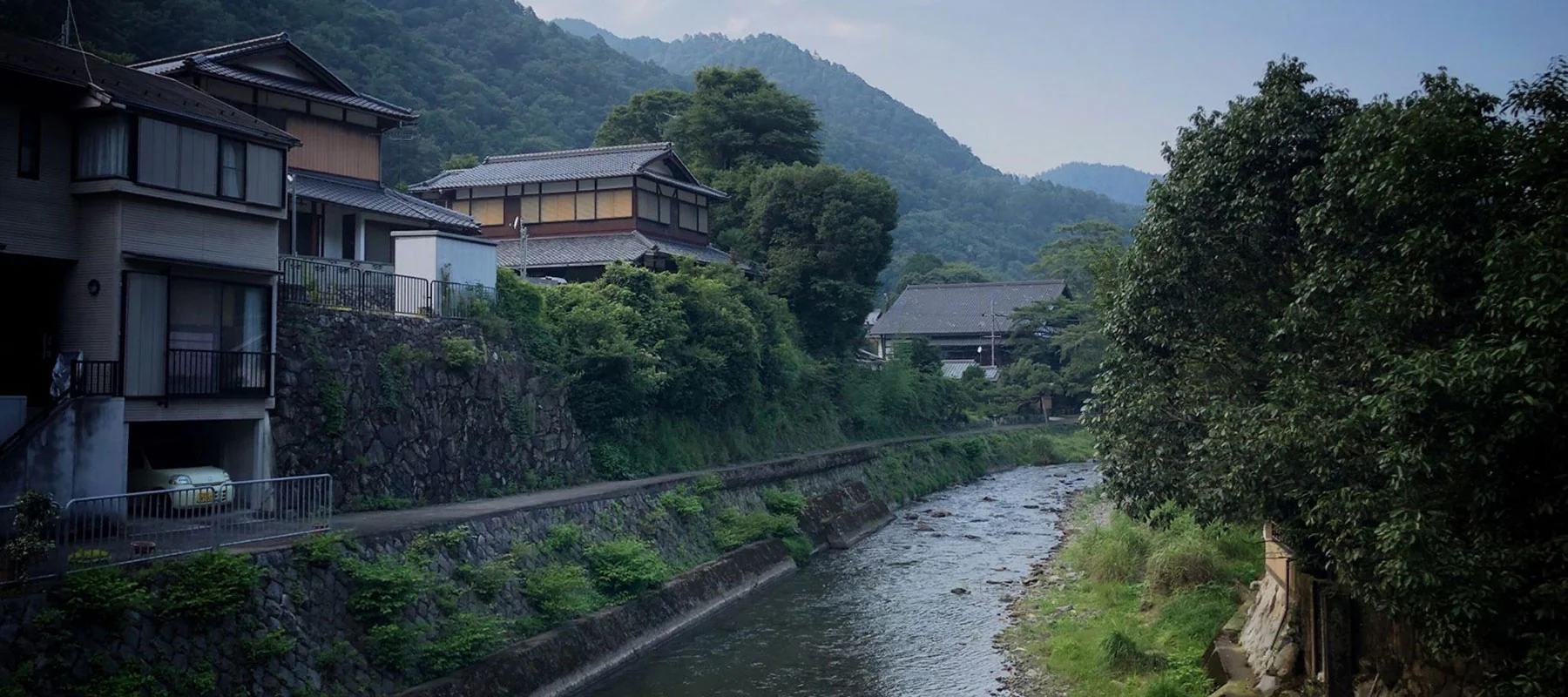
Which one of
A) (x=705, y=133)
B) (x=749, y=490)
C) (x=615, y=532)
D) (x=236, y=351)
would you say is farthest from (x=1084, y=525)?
(x=705, y=133)

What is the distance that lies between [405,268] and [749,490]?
40.1 feet

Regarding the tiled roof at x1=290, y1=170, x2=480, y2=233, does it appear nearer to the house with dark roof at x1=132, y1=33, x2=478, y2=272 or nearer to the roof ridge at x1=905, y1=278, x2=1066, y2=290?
the house with dark roof at x1=132, y1=33, x2=478, y2=272

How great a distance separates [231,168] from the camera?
1864 cm

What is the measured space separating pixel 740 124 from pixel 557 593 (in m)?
39.3

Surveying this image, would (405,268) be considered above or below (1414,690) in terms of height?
above

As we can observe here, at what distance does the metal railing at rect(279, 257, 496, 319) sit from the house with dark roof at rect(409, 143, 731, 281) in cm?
1453

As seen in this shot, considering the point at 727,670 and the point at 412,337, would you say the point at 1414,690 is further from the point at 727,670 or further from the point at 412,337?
the point at 412,337

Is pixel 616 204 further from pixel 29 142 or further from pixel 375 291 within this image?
pixel 29 142

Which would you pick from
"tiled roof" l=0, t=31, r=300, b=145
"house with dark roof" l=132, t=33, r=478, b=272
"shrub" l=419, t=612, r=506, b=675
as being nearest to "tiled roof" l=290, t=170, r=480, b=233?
"house with dark roof" l=132, t=33, r=478, b=272

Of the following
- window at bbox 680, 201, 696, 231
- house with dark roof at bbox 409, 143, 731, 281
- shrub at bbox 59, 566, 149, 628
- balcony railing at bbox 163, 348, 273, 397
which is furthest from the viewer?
window at bbox 680, 201, 696, 231

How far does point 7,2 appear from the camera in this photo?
31234 mm

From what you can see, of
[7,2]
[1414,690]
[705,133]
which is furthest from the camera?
[705,133]

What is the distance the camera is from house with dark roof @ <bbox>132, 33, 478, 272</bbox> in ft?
92.0

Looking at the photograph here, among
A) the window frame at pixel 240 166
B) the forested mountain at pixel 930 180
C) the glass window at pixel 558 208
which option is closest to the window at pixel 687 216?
the glass window at pixel 558 208
